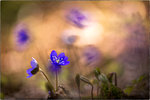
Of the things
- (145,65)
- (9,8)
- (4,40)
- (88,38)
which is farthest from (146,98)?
(9,8)

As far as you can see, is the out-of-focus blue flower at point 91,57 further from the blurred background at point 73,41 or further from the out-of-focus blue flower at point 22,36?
the out-of-focus blue flower at point 22,36

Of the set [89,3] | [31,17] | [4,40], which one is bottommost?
[4,40]

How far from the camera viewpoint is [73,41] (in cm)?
205

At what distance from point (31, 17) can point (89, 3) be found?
1.14 metres

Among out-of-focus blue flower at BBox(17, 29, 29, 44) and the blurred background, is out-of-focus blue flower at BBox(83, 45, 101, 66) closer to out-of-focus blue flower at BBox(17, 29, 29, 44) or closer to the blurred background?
the blurred background

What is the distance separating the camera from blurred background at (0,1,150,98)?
6.84 ft

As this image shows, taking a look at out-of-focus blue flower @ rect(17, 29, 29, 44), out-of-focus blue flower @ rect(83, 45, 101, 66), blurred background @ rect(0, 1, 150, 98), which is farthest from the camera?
out-of-focus blue flower @ rect(17, 29, 29, 44)

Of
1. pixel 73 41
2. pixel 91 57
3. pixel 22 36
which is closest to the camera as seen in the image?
pixel 73 41

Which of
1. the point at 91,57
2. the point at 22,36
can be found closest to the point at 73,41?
the point at 91,57

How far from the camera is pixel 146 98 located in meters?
1.62

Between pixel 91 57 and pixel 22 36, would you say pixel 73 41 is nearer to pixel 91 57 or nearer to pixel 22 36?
pixel 91 57

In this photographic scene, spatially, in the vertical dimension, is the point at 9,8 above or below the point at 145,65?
above

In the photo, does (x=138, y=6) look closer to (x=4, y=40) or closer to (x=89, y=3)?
(x=89, y=3)

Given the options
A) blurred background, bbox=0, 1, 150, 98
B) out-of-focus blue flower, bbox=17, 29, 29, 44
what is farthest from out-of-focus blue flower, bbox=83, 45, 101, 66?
out-of-focus blue flower, bbox=17, 29, 29, 44
